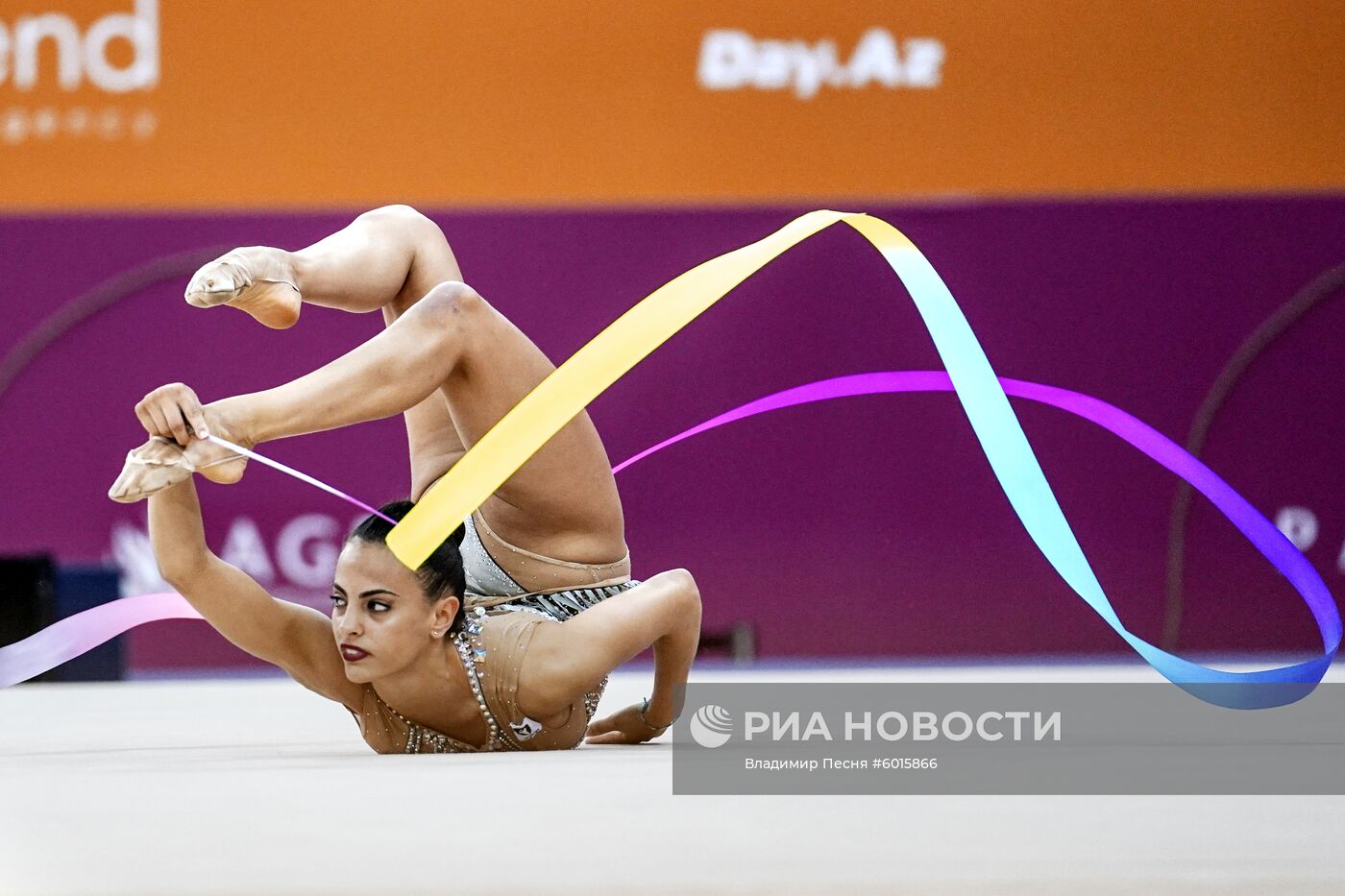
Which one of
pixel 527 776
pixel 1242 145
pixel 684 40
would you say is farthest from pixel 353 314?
pixel 527 776

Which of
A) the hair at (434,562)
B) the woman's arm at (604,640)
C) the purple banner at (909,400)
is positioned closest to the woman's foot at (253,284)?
the hair at (434,562)

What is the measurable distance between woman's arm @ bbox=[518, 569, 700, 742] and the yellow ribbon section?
24 cm

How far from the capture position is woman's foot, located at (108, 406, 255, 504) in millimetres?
1517

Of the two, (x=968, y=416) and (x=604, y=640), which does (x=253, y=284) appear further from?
(x=968, y=416)

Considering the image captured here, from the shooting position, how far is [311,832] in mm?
1153

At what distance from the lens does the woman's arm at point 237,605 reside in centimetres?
167

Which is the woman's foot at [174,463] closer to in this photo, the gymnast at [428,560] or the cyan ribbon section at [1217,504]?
the gymnast at [428,560]

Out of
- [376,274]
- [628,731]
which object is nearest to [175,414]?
[376,274]

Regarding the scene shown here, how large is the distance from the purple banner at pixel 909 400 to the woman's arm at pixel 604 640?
241 cm

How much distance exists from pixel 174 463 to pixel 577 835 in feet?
2.09

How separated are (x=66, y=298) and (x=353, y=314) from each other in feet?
2.65

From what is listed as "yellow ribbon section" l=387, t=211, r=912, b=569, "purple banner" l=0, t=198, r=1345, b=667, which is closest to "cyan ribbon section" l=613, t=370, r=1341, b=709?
"yellow ribbon section" l=387, t=211, r=912, b=569

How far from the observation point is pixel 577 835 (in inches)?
45.3

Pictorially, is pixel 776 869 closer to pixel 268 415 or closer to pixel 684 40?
pixel 268 415
